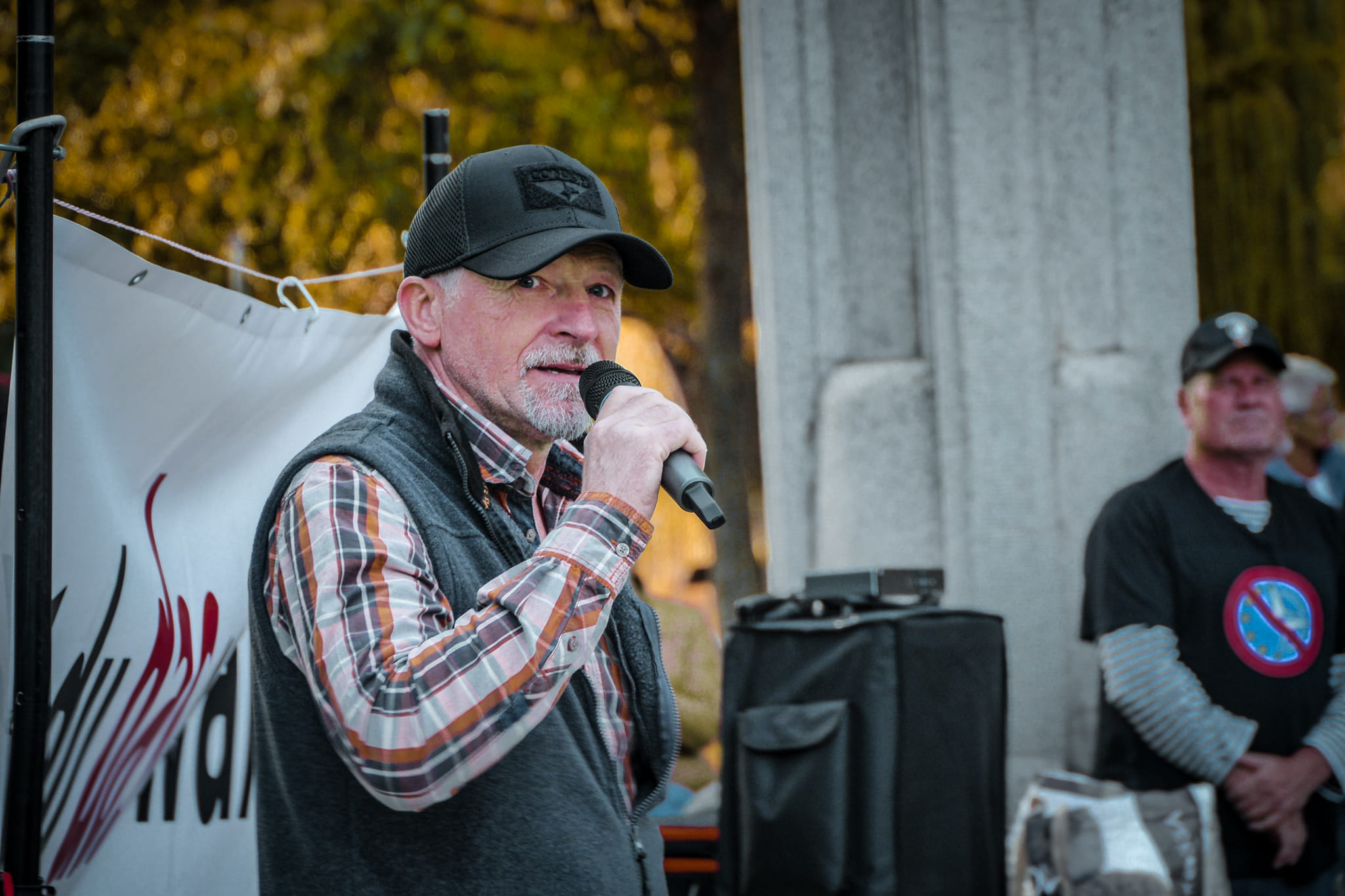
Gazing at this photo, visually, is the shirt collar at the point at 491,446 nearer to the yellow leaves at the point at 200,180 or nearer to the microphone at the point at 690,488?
the microphone at the point at 690,488

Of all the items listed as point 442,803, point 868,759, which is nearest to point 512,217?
point 442,803

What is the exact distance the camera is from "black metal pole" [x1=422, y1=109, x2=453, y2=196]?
2.80 meters

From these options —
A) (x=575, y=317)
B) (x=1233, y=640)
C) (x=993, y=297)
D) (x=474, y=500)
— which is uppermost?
(x=993, y=297)

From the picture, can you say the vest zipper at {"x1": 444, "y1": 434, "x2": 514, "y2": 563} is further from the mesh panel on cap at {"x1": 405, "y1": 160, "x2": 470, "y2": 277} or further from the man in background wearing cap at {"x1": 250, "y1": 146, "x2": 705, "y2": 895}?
the mesh panel on cap at {"x1": 405, "y1": 160, "x2": 470, "y2": 277}

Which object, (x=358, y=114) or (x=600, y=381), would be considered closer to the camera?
(x=600, y=381)

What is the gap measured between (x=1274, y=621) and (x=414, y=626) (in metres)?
3.00

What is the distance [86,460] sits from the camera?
2135 mm

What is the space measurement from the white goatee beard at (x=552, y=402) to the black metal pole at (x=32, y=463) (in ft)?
2.43

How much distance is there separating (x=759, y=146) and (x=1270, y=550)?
226 cm

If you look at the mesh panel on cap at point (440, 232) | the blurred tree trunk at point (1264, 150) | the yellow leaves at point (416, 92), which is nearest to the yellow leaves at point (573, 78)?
the yellow leaves at point (416, 92)

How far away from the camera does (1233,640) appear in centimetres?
359

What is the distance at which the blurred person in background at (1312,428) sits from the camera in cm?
622

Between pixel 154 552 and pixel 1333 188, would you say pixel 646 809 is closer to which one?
pixel 154 552

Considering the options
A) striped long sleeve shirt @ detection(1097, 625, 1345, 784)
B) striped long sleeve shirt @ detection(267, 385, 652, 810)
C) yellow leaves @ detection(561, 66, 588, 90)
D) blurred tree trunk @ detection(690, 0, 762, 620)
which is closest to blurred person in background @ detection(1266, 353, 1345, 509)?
striped long sleeve shirt @ detection(1097, 625, 1345, 784)
